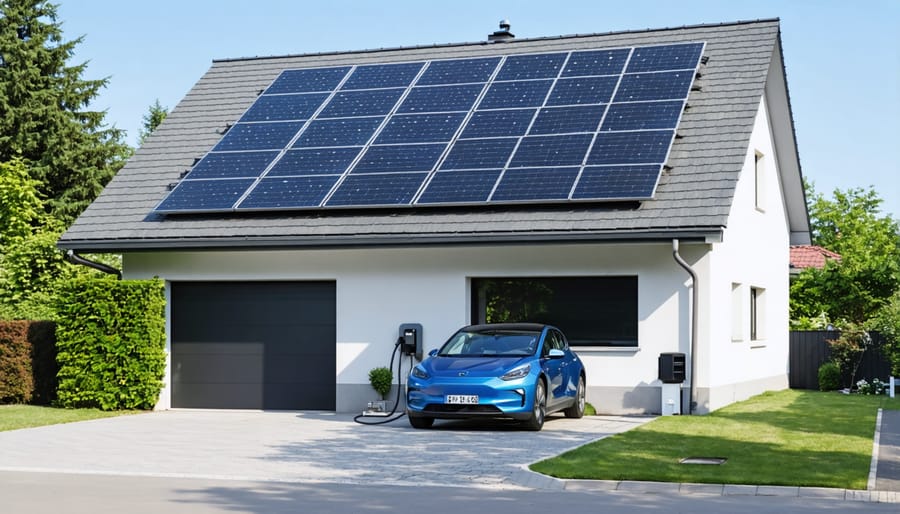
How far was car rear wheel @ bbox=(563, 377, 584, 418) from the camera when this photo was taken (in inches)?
741

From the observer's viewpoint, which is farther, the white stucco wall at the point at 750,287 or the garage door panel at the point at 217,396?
the garage door panel at the point at 217,396

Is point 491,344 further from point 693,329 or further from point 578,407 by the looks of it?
point 693,329

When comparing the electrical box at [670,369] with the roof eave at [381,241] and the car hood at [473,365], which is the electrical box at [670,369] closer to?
the roof eave at [381,241]

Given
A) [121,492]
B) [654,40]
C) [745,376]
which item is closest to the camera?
[121,492]

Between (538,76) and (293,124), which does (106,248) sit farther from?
(538,76)

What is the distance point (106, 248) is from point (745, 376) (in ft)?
38.4

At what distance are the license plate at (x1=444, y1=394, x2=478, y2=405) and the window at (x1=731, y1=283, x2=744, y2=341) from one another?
7284 mm

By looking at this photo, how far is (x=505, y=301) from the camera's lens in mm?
20672

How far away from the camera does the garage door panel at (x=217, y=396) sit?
21.5 meters

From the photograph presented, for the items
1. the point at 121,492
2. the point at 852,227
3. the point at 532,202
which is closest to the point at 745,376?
the point at 532,202

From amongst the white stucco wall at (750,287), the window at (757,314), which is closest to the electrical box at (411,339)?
the white stucco wall at (750,287)

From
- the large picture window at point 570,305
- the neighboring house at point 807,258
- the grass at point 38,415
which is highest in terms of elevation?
the neighboring house at point 807,258

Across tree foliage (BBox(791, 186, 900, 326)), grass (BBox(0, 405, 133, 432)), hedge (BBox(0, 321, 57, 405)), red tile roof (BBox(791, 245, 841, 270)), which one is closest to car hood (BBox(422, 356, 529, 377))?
grass (BBox(0, 405, 133, 432))

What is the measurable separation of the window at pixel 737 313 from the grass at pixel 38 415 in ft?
35.1
